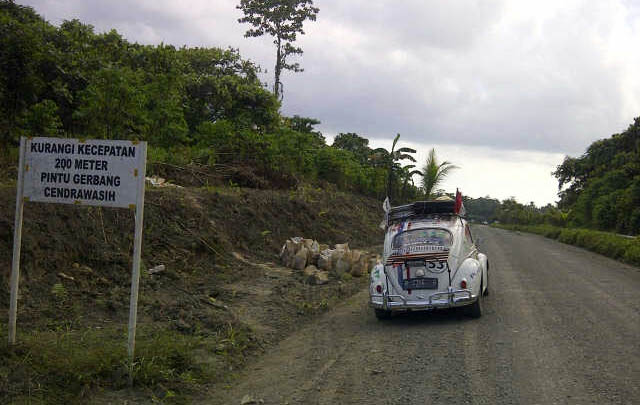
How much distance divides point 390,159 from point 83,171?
3156 centimetres

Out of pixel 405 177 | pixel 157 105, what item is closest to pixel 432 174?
pixel 405 177

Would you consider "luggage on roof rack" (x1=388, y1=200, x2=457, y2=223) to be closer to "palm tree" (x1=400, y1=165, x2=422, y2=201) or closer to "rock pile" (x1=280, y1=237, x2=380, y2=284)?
"rock pile" (x1=280, y1=237, x2=380, y2=284)

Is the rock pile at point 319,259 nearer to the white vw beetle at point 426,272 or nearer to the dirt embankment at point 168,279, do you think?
the dirt embankment at point 168,279

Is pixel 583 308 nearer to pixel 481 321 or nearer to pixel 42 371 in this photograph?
pixel 481 321

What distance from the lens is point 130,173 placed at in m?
6.12

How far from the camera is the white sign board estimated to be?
6125 millimetres

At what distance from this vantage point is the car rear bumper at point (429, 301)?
9234 mm

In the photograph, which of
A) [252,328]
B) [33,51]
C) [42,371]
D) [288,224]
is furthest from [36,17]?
[42,371]

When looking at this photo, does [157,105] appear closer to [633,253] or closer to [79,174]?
[79,174]

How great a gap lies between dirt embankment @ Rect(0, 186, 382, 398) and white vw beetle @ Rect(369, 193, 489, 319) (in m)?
1.52

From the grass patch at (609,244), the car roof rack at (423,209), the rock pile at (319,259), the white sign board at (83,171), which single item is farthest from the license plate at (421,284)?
the grass patch at (609,244)

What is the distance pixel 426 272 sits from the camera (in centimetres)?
946

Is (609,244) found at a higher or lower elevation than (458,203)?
lower

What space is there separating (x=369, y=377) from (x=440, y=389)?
0.85m
